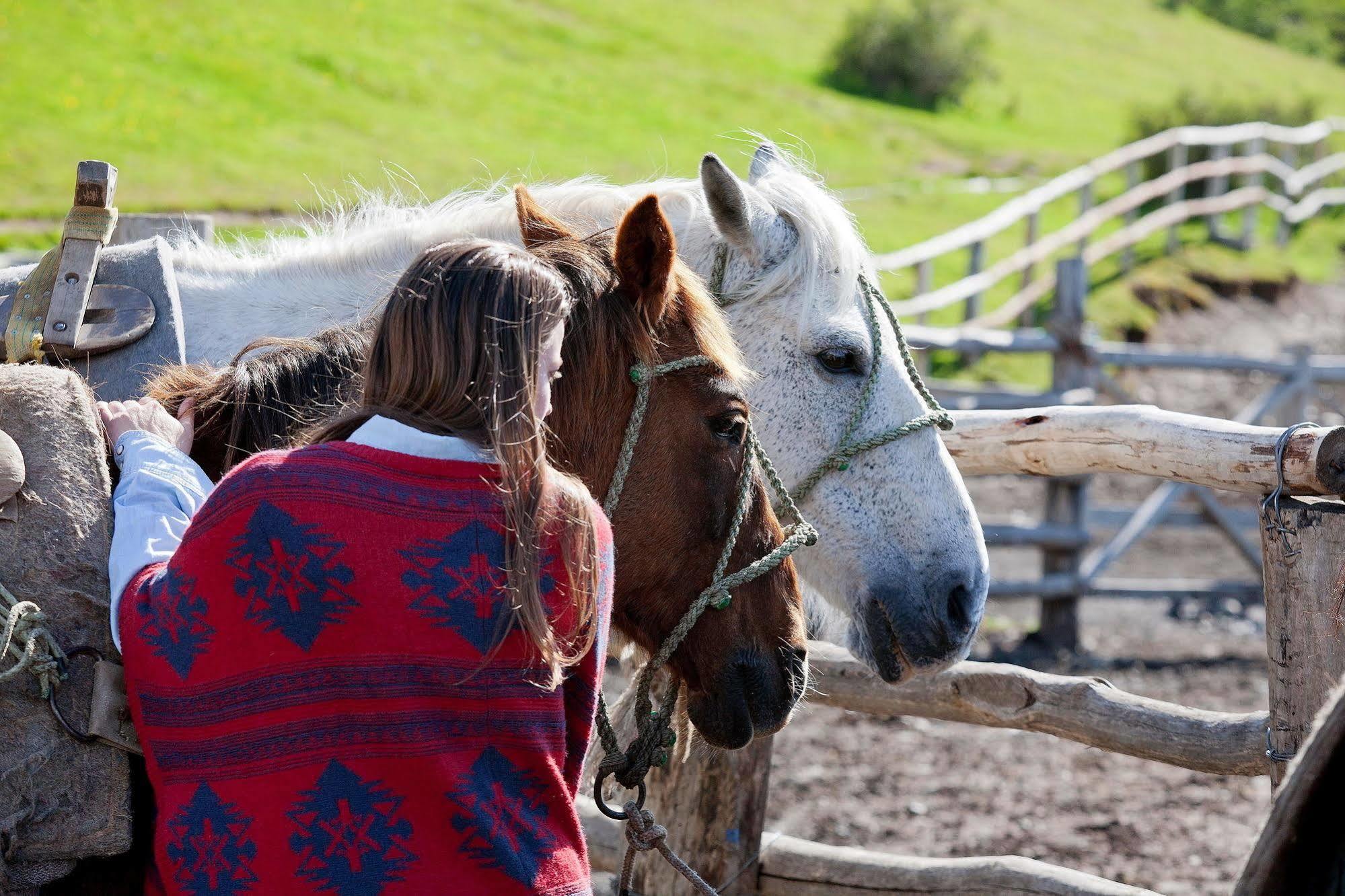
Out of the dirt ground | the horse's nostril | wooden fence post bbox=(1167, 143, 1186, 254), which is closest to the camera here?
the horse's nostril

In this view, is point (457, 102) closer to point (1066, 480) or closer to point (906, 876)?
point (1066, 480)

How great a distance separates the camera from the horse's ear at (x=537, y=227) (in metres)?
1.99

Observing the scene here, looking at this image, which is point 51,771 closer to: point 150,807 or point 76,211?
point 150,807

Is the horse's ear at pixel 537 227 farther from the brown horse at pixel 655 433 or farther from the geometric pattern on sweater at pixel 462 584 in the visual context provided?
the geometric pattern on sweater at pixel 462 584

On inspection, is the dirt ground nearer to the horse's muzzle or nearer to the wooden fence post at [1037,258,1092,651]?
the wooden fence post at [1037,258,1092,651]

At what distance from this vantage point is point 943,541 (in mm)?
2471

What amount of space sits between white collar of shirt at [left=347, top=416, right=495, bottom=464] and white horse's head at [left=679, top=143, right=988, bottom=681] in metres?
1.17

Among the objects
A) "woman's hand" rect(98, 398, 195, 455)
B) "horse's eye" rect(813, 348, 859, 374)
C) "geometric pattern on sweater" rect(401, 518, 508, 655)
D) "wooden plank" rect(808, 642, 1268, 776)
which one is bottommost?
"wooden plank" rect(808, 642, 1268, 776)

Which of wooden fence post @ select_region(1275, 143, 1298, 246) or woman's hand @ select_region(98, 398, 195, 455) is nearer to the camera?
woman's hand @ select_region(98, 398, 195, 455)

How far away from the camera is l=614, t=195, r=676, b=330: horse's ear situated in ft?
5.80

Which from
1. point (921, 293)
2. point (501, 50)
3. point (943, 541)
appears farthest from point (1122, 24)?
point (943, 541)

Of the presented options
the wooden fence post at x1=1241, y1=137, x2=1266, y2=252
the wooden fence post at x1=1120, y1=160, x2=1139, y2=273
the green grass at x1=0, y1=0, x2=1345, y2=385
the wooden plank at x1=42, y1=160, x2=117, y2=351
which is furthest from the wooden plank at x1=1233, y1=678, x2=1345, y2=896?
the wooden fence post at x1=1241, y1=137, x2=1266, y2=252

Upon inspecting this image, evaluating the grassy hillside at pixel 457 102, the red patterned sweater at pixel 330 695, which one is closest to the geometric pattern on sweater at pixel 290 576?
the red patterned sweater at pixel 330 695

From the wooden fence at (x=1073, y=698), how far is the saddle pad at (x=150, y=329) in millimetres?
1586
